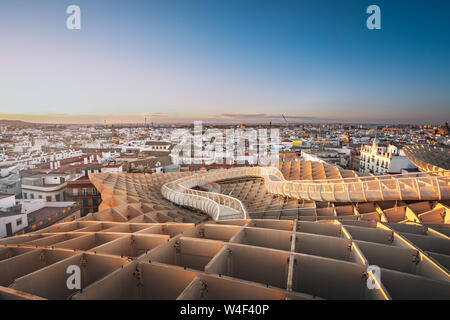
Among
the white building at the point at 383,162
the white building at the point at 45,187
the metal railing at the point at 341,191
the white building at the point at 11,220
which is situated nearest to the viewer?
the metal railing at the point at 341,191

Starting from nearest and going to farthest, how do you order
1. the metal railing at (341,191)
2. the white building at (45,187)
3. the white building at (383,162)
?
the metal railing at (341,191) → the white building at (45,187) → the white building at (383,162)

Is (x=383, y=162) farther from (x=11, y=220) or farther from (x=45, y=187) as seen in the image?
(x=45, y=187)

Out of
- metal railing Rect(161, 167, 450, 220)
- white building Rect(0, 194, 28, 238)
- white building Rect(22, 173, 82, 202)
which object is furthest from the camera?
white building Rect(22, 173, 82, 202)

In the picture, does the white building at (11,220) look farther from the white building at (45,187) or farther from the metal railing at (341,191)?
the metal railing at (341,191)

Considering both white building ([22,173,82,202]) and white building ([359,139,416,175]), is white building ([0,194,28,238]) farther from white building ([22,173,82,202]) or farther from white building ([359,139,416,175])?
white building ([359,139,416,175])

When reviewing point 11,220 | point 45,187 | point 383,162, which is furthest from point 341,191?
point 383,162

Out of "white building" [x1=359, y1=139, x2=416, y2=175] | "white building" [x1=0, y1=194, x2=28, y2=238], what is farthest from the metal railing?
"white building" [x1=359, y1=139, x2=416, y2=175]

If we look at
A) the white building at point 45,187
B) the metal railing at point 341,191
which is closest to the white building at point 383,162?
the metal railing at point 341,191

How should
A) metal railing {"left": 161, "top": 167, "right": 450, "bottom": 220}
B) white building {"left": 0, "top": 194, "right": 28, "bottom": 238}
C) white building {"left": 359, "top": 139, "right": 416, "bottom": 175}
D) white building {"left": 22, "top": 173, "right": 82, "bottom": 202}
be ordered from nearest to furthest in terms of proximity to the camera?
metal railing {"left": 161, "top": 167, "right": 450, "bottom": 220} → white building {"left": 0, "top": 194, "right": 28, "bottom": 238} → white building {"left": 22, "top": 173, "right": 82, "bottom": 202} → white building {"left": 359, "top": 139, "right": 416, "bottom": 175}

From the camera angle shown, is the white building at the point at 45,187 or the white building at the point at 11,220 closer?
the white building at the point at 11,220

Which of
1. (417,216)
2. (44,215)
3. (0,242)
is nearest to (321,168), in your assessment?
(417,216)
